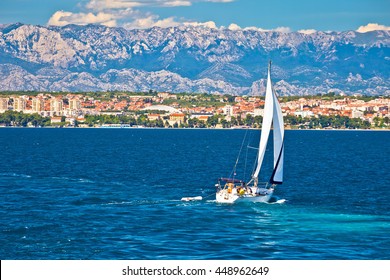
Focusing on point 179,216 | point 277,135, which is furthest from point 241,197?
point 179,216

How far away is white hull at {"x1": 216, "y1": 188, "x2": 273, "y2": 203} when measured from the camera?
85.8 metres

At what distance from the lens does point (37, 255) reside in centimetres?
5912

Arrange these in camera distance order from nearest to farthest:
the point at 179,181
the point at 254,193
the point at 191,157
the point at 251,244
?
1. the point at 251,244
2. the point at 254,193
3. the point at 179,181
4. the point at 191,157

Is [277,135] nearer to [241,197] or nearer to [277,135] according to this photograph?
[277,135]

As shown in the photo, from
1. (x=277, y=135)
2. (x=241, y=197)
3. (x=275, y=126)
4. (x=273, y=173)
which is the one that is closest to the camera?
(x=241, y=197)

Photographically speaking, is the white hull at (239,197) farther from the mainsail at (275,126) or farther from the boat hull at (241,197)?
the mainsail at (275,126)

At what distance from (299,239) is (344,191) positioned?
126ft

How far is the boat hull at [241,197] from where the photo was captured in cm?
8581

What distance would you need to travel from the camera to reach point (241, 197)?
282 ft

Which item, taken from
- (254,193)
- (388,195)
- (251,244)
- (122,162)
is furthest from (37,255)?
(122,162)

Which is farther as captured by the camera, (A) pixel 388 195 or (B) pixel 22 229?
(A) pixel 388 195

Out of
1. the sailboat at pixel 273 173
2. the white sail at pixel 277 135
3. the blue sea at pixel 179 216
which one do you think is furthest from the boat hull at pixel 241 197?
the white sail at pixel 277 135

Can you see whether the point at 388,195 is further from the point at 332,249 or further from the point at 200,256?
the point at 200,256

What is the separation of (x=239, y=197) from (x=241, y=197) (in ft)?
0.78
